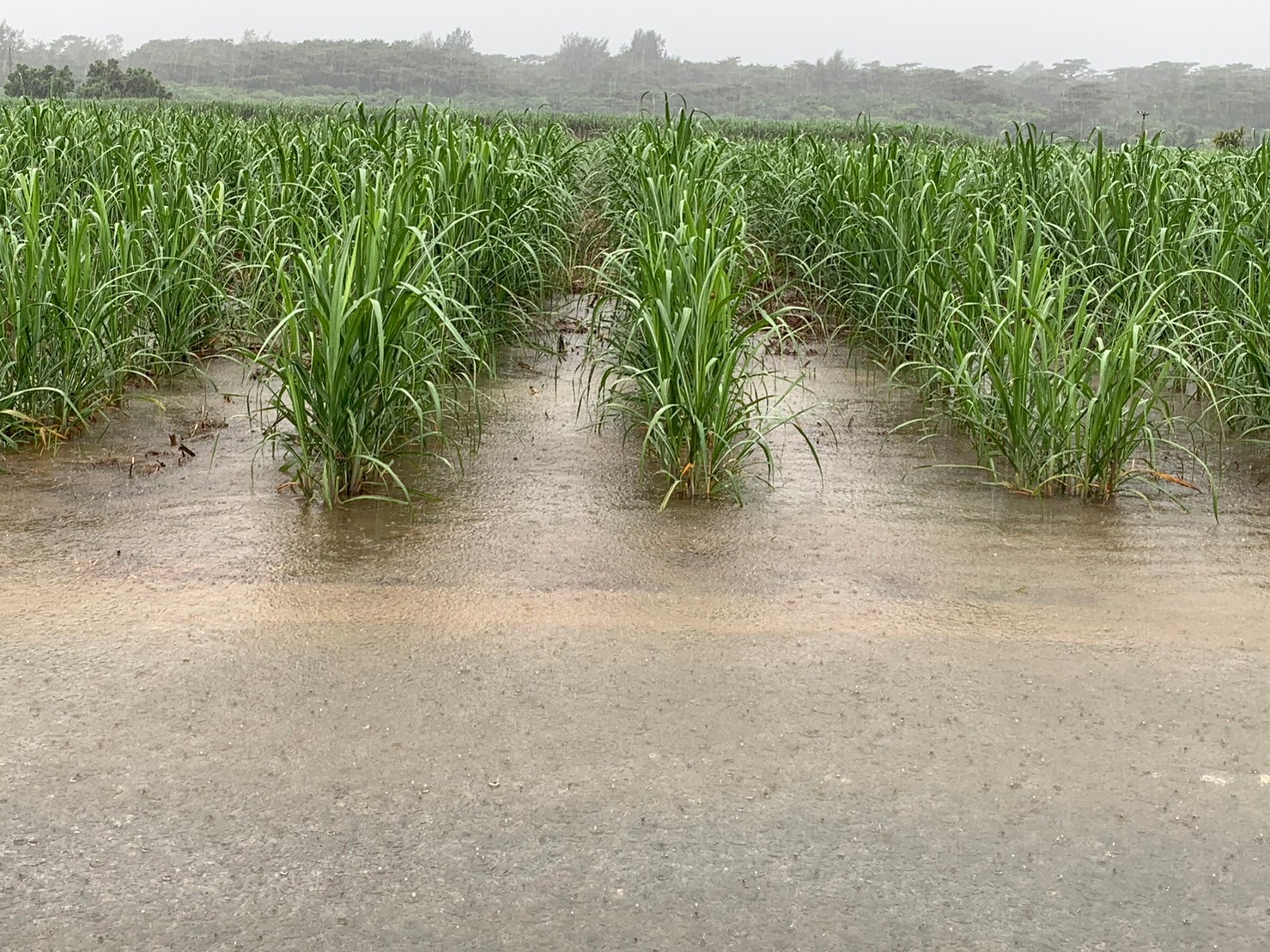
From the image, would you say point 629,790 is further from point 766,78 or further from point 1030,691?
point 766,78

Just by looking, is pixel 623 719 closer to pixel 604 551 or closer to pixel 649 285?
pixel 604 551

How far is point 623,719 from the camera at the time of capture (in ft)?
6.81

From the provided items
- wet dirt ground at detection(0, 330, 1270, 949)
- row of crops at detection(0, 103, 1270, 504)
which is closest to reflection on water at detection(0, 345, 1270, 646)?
wet dirt ground at detection(0, 330, 1270, 949)

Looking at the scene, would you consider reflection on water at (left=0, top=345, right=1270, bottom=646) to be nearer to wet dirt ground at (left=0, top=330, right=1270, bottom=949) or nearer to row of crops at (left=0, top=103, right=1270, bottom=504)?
wet dirt ground at (left=0, top=330, right=1270, bottom=949)

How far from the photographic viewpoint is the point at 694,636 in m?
2.40

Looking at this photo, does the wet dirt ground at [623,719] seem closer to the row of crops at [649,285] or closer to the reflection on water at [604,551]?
the reflection on water at [604,551]

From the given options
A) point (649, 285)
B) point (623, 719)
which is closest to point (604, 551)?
point (623, 719)

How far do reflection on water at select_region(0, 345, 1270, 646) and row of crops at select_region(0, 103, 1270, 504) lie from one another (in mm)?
169

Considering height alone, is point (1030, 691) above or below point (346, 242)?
below

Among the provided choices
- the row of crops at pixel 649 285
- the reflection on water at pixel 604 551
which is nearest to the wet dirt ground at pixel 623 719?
the reflection on water at pixel 604 551

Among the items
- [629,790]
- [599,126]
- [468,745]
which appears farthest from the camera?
[599,126]

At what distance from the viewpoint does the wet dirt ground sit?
160 cm

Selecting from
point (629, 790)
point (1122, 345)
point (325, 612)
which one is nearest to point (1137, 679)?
point (629, 790)

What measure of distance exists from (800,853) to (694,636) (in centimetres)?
74
